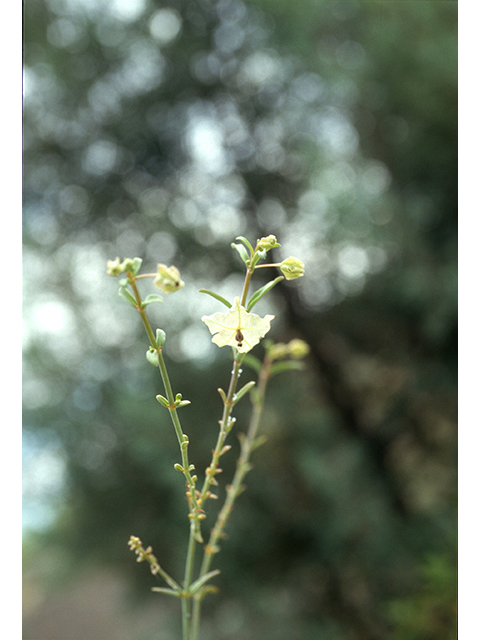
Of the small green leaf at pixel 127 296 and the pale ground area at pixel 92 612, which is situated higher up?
the pale ground area at pixel 92 612

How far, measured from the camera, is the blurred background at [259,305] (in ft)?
3.34

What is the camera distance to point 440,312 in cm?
100

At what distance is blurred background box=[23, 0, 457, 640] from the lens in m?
1.02

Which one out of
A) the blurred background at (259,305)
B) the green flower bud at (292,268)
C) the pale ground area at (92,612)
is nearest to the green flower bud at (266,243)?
the green flower bud at (292,268)

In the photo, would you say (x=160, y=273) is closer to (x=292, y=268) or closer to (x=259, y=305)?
(x=292, y=268)

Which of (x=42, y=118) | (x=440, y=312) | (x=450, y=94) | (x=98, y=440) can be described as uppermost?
(x=42, y=118)

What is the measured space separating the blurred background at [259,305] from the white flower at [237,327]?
826 mm

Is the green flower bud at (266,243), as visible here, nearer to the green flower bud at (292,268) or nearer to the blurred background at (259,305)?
the green flower bud at (292,268)

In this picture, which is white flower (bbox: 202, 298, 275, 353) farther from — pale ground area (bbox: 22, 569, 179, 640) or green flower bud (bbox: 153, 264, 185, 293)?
pale ground area (bbox: 22, 569, 179, 640)

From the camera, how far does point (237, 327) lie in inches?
6.1

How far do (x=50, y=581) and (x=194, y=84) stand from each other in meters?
1.21

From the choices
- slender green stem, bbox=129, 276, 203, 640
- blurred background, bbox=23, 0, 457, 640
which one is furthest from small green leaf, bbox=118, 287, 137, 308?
blurred background, bbox=23, 0, 457, 640
